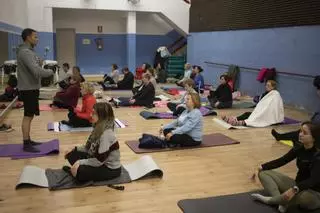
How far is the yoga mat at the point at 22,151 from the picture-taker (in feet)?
15.1

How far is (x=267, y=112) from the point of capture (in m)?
6.66

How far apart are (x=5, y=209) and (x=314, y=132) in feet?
9.22

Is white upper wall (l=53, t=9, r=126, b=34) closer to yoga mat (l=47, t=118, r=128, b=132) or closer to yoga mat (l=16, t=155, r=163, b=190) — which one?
yoga mat (l=47, t=118, r=128, b=132)

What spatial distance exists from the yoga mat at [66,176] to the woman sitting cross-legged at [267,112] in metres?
2.98

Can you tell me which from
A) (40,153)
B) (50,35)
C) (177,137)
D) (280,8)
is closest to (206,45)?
(280,8)

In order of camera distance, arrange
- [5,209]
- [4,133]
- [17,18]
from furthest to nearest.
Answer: [17,18] < [4,133] < [5,209]

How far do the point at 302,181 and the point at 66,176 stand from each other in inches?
96.1

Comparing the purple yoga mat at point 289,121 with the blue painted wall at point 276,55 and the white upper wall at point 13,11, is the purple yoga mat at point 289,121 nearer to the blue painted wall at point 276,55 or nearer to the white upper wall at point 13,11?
the blue painted wall at point 276,55

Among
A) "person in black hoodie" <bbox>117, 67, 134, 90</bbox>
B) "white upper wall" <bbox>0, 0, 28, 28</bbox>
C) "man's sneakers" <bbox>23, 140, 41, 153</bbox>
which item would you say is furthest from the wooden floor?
"person in black hoodie" <bbox>117, 67, 134, 90</bbox>

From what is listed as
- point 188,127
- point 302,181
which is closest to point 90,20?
point 188,127

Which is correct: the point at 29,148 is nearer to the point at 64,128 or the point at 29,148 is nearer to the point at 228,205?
the point at 64,128

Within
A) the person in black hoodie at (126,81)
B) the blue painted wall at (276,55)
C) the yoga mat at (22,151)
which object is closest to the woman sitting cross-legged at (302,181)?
the yoga mat at (22,151)

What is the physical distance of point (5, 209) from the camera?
124 inches

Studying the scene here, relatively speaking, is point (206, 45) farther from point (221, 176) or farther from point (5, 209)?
point (5, 209)
